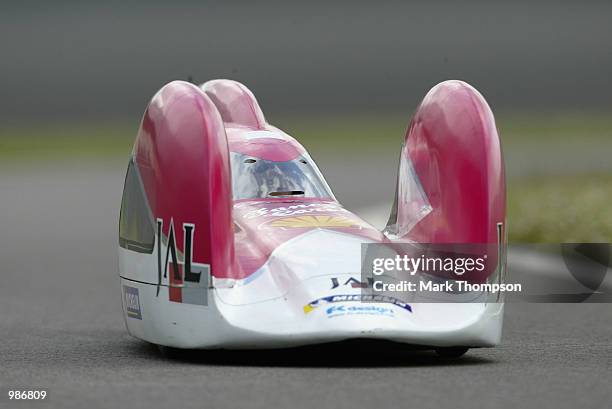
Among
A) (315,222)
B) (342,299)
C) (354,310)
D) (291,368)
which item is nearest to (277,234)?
(315,222)

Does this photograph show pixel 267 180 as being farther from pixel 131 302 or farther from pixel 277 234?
pixel 131 302

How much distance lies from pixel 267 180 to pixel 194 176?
136 centimetres

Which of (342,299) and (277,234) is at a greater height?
(277,234)

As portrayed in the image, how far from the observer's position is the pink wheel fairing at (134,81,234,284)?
917 centimetres

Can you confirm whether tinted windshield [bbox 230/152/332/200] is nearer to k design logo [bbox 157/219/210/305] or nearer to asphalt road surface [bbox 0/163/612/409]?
k design logo [bbox 157/219/210/305]

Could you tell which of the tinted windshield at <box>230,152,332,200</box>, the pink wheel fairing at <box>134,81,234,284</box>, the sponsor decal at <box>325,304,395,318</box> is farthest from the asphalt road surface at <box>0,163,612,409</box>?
the tinted windshield at <box>230,152,332,200</box>

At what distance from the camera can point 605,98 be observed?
41.7 metres

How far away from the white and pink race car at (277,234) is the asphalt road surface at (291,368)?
0.73 ft

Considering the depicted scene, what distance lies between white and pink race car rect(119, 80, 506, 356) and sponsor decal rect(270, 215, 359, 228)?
0.01 m

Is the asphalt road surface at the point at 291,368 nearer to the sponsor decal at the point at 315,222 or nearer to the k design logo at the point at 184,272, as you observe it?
the k design logo at the point at 184,272

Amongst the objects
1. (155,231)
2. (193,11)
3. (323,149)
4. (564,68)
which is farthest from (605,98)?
(155,231)

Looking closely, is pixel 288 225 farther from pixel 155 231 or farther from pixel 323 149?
pixel 323 149

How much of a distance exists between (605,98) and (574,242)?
2661 centimetres

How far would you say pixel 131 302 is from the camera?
995 centimetres
